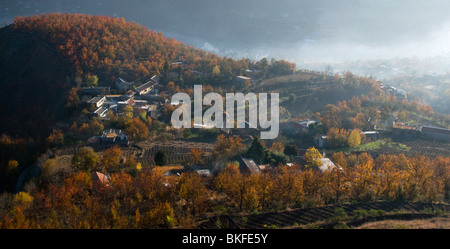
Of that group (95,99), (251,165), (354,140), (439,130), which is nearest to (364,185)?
(251,165)

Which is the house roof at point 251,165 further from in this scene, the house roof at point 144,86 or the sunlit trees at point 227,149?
the house roof at point 144,86

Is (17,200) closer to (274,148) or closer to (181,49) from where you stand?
(274,148)

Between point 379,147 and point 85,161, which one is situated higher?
point 85,161

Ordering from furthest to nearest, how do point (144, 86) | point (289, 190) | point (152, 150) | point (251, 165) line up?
point (144, 86) → point (152, 150) → point (251, 165) → point (289, 190)

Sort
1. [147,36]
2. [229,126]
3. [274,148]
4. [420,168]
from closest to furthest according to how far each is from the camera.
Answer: [420,168]
[274,148]
[229,126]
[147,36]

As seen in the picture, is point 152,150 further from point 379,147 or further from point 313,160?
point 379,147

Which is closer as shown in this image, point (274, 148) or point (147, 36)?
point (274, 148)

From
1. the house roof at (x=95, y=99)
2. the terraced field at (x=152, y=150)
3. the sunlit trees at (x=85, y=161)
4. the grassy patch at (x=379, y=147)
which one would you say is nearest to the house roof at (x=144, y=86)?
the house roof at (x=95, y=99)
